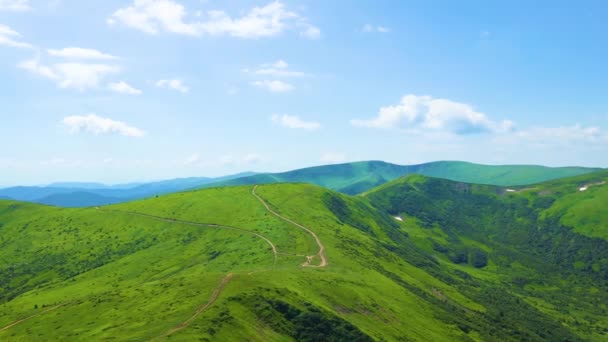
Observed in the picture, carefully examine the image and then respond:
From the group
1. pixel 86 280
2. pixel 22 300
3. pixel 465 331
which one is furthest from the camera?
pixel 86 280

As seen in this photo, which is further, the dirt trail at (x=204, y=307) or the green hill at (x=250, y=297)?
the green hill at (x=250, y=297)

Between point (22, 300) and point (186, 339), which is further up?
point (186, 339)

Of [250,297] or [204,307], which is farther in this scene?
[250,297]

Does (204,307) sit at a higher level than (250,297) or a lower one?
lower

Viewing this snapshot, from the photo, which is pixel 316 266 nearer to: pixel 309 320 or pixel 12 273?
pixel 309 320

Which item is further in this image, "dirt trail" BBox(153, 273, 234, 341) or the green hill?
the green hill

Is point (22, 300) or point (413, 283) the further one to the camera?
point (413, 283)

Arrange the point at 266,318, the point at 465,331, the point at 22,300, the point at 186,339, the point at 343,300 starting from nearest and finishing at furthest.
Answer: the point at 186,339, the point at 266,318, the point at 343,300, the point at 465,331, the point at 22,300

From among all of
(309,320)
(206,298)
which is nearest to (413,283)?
(309,320)

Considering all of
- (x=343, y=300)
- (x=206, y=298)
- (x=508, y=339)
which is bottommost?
(x=508, y=339)

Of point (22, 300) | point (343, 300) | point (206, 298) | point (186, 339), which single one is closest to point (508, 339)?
point (343, 300)
